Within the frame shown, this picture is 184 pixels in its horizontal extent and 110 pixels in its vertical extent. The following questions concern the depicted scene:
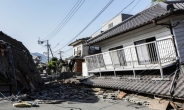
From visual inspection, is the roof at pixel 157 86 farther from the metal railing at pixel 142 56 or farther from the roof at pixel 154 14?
the roof at pixel 154 14

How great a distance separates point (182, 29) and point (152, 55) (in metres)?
1.83

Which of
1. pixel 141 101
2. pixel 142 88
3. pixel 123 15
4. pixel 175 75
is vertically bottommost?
pixel 141 101

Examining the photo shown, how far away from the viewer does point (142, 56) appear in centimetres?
902

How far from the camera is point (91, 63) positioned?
1235cm

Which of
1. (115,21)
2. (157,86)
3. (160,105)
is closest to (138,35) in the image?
(157,86)

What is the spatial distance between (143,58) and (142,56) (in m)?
0.13

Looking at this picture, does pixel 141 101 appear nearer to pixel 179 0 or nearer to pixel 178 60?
pixel 178 60

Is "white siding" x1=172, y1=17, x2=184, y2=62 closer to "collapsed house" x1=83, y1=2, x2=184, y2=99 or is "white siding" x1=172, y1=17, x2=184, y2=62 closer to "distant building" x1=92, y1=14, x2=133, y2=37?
"collapsed house" x1=83, y1=2, x2=184, y2=99

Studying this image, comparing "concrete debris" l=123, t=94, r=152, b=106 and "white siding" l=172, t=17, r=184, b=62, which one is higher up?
"white siding" l=172, t=17, r=184, b=62

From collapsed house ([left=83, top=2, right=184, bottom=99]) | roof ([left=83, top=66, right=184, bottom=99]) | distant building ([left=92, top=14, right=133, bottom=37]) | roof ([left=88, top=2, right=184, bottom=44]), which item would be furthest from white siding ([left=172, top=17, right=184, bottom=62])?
distant building ([left=92, top=14, right=133, bottom=37])

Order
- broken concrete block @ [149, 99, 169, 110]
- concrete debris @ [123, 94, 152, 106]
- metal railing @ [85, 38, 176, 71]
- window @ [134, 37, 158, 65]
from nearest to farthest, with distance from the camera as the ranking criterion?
1. broken concrete block @ [149, 99, 169, 110]
2. concrete debris @ [123, 94, 152, 106]
3. metal railing @ [85, 38, 176, 71]
4. window @ [134, 37, 158, 65]

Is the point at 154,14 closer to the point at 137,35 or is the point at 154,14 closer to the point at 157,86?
the point at 137,35

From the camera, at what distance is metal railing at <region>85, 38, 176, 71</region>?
7.17 meters

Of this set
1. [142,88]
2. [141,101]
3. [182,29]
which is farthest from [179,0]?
[141,101]
